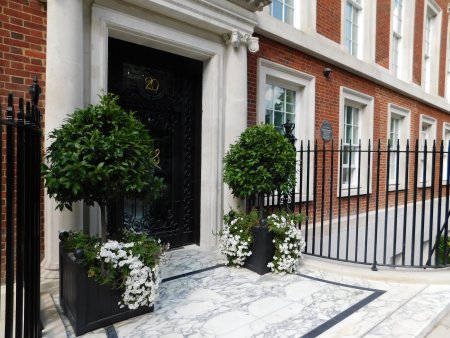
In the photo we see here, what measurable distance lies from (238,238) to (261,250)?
0.33 meters

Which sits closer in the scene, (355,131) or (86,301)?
(86,301)

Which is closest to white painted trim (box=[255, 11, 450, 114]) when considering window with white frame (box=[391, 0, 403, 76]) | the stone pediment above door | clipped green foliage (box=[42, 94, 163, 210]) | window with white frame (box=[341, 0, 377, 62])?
window with white frame (box=[341, 0, 377, 62])

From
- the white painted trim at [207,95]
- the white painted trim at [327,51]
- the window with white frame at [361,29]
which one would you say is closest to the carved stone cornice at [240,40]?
the white painted trim at [207,95]

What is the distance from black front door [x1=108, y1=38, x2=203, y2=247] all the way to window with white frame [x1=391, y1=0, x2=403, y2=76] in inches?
327

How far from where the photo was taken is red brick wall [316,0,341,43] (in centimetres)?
709

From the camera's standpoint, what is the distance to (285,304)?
3291 mm

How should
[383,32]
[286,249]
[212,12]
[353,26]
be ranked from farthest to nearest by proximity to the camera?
[383,32]
[353,26]
[212,12]
[286,249]

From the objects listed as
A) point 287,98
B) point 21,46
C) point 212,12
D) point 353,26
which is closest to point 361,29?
point 353,26

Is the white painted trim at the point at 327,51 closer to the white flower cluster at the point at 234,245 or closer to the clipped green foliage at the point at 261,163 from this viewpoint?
the clipped green foliage at the point at 261,163

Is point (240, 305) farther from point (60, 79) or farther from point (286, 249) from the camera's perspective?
point (60, 79)

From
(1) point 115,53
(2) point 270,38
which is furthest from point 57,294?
(2) point 270,38

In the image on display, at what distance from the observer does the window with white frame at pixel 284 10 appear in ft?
21.1

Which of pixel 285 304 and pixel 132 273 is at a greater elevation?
pixel 132 273

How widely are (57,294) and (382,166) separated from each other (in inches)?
344
